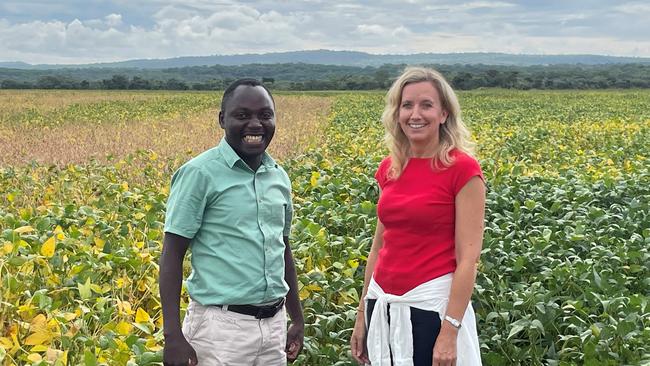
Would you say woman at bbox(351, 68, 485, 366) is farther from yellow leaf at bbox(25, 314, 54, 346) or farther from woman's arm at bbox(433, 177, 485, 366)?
yellow leaf at bbox(25, 314, 54, 346)

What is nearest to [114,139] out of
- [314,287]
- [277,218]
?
[314,287]

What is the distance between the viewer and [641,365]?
309 centimetres

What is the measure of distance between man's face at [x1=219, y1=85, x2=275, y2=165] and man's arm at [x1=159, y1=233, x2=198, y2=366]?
1.18ft

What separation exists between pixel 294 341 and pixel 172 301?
63 centimetres

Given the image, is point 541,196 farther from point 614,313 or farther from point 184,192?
point 184,192

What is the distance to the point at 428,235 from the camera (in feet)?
8.20

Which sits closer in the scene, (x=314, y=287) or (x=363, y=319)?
(x=363, y=319)

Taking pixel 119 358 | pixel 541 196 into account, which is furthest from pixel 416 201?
pixel 541 196

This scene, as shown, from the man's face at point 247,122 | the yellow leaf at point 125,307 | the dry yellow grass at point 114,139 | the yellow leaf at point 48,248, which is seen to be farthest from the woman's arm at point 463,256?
the dry yellow grass at point 114,139

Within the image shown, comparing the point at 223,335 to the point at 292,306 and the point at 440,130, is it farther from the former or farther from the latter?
the point at 440,130

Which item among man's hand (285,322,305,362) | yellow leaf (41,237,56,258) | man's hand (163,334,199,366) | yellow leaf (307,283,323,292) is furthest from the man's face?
yellow leaf (41,237,56,258)

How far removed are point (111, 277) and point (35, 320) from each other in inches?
31.6

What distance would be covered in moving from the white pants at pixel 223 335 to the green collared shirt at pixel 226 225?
5 cm

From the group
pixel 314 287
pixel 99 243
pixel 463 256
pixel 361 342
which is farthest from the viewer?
pixel 99 243
